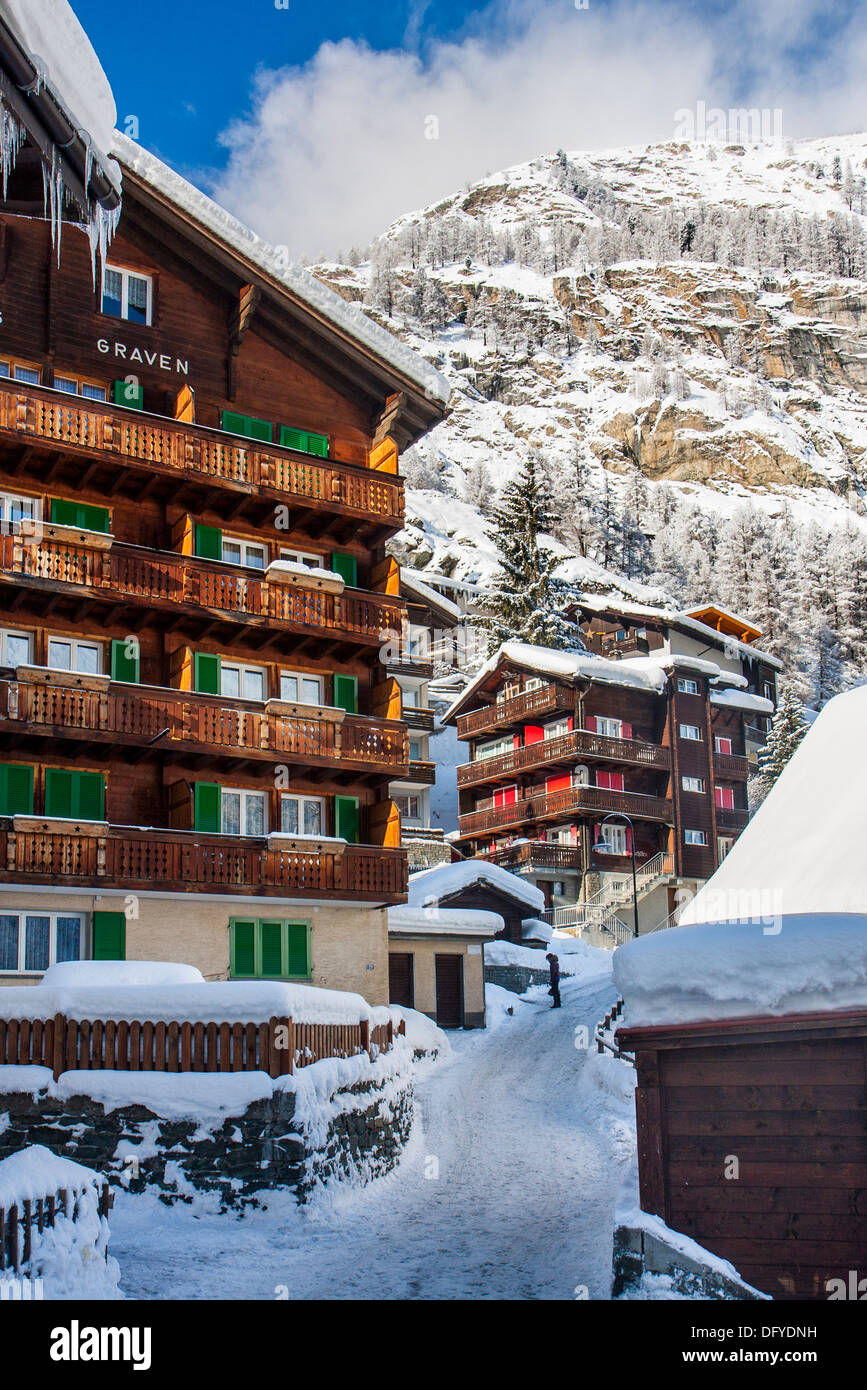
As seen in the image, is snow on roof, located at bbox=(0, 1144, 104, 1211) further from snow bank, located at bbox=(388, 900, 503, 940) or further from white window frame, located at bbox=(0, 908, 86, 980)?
snow bank, located at bbox=(388, 900, 503, 940)

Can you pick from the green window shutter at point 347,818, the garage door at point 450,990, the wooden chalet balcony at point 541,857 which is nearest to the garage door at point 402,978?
the garage door at point 450,990

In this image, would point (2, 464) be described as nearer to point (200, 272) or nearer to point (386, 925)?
point (200, 272)

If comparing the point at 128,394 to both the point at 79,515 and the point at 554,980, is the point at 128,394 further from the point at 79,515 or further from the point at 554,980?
the point at 554,980

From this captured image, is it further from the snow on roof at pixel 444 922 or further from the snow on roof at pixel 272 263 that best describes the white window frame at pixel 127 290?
the snow on roof at pixel 444 922

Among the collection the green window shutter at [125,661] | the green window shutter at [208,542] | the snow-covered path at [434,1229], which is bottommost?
the snow-covered path at [434,1229]

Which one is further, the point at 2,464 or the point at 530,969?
the point at 530,969

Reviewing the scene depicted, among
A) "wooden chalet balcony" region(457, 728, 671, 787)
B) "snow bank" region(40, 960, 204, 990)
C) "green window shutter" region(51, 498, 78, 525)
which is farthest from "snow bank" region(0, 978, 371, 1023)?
"wooden chalet balcony" region(457, 728, 671, 787)

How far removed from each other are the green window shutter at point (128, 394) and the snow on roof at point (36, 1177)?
21.3 meters

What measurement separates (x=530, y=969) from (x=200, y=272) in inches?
881

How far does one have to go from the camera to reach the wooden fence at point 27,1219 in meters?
12.2

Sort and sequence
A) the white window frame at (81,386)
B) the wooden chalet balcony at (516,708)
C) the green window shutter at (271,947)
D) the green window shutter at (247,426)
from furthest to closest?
the wooden chalet balcony at (516,708), the green window shutter at (247,426), the white window frame at (81,386), the green window shutter at (271,947)

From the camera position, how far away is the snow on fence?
40.2 ft

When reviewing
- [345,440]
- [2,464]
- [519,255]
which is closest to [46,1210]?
[2,464]
